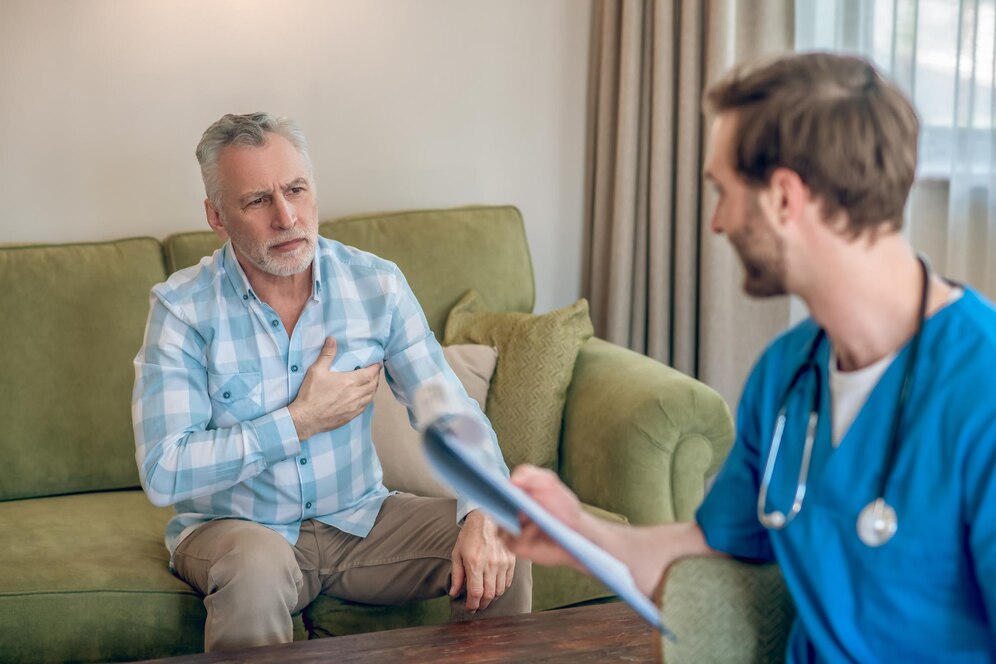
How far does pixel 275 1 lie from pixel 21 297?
1045 millimetres

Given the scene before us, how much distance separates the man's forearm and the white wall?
76.1 inches

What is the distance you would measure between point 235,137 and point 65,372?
0.84 metres

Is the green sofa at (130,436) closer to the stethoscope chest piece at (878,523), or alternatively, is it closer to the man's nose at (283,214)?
the man's nose at (283,214)

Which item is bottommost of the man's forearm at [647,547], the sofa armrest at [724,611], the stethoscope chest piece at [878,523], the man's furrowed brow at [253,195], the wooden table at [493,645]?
the wooden table at [493,645]

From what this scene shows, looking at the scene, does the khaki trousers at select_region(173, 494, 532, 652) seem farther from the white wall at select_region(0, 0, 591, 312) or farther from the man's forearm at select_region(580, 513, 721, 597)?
the white wall at select_region(0, 0, 591, 312)

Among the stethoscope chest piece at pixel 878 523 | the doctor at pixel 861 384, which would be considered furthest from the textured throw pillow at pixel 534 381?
the stethoscope chest piece at pixel 878 523

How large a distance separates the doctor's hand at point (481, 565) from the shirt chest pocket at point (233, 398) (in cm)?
44

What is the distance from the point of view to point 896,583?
3.49 ft

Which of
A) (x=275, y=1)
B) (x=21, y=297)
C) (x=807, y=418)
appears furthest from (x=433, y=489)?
(x=275, y=1)

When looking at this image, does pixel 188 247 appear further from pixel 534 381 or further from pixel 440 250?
pixel 534 381

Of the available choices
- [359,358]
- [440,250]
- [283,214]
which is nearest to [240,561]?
[359,358]

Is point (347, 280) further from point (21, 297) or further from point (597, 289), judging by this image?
point (597, 289)

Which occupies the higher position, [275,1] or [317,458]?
[275,1]

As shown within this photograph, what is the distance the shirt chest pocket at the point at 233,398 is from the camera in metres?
1.92
